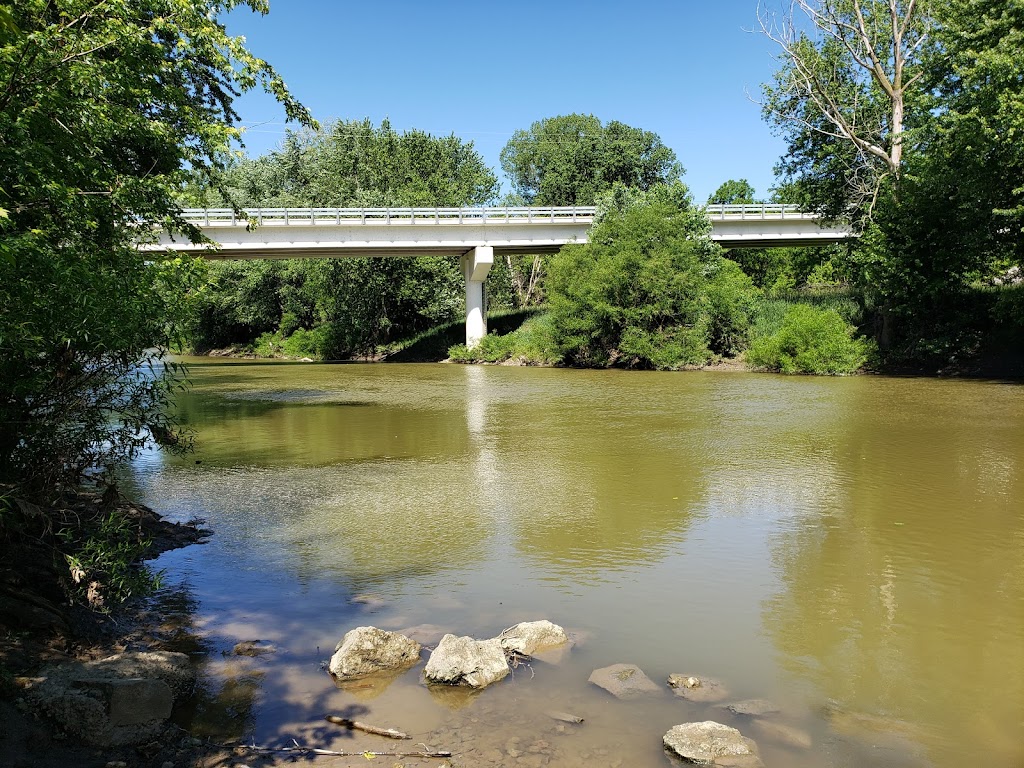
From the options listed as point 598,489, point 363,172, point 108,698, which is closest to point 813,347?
point 598,489

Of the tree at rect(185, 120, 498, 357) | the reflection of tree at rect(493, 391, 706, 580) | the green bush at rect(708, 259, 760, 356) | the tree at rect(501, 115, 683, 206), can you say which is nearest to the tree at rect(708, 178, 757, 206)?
the tree at rect(501, 115, 683, 206)

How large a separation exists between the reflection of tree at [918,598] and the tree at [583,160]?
2405 inches

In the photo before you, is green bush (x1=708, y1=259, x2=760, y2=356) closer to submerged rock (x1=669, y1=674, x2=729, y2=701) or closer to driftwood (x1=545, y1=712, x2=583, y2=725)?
submerged rock (x1=669, y1=674, x2=729, y2=701)

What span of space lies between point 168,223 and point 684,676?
11381 millimetres

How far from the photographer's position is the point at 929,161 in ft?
92.2

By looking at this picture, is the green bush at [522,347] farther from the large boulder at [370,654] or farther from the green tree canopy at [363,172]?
the large boulder at [370,654]

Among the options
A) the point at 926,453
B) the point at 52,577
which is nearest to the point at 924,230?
the point at 926,453

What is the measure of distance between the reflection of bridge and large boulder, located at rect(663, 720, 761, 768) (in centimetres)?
4032

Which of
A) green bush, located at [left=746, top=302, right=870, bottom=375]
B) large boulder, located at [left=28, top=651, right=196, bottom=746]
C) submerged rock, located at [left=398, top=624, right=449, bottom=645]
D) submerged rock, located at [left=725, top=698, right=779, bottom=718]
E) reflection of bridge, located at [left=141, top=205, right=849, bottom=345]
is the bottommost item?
submerged rock, located at [left=725, top=698, right=779, bottom=718]

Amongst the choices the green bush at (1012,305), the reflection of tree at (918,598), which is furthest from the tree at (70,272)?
the green bush at (1012,305)

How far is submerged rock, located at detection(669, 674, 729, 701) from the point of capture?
16.5 ft

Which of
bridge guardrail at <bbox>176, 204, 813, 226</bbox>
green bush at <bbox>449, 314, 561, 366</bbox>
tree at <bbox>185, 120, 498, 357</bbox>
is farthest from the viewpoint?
tree at <bbox>185, 120, 498, 357</bbox>

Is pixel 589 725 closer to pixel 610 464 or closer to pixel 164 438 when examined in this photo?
pixel 164 438

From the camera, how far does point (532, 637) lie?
5672mm
